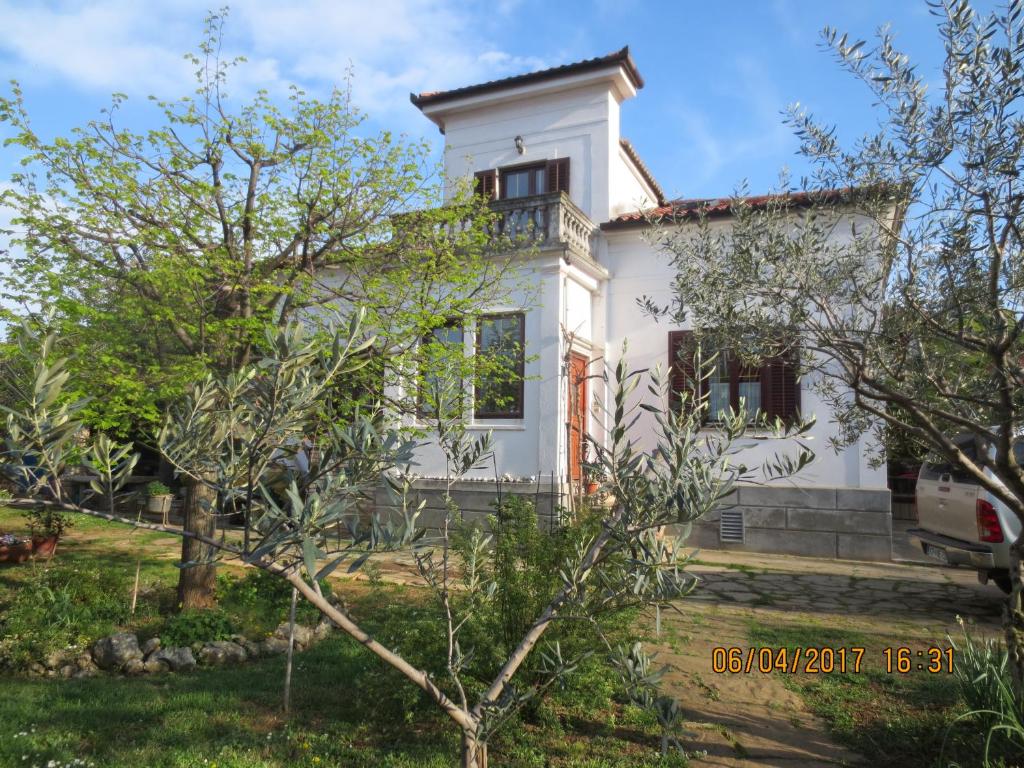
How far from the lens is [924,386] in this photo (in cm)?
438

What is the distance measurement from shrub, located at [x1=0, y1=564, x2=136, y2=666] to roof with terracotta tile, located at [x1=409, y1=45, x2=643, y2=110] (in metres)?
11.7

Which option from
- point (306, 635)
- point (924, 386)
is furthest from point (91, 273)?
point (924, 386)

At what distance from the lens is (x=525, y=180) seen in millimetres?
14688

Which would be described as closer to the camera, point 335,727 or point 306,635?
point 335,727

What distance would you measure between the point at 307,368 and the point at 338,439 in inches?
12.2

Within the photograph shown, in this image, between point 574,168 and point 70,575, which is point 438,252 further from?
point 574,168

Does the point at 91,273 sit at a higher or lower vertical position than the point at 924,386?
higher

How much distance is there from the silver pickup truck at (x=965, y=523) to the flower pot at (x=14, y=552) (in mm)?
11655

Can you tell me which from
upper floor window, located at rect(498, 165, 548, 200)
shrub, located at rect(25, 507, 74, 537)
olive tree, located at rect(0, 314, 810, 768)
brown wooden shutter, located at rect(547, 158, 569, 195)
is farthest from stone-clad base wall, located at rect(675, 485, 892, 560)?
shrub, located at rect(25, 507, 74, 537)

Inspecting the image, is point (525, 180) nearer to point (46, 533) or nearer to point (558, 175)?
point (558, 175)

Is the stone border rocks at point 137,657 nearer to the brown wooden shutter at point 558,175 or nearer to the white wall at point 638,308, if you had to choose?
the white wall at point 638,308

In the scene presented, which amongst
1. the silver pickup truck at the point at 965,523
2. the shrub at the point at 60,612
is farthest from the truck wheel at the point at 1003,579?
the shrub at the point at 60,612

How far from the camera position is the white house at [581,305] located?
11453mm

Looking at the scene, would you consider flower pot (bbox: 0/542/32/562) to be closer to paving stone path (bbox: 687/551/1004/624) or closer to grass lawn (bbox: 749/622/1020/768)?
paving stone path (bbox: 687/551/1004/624)
